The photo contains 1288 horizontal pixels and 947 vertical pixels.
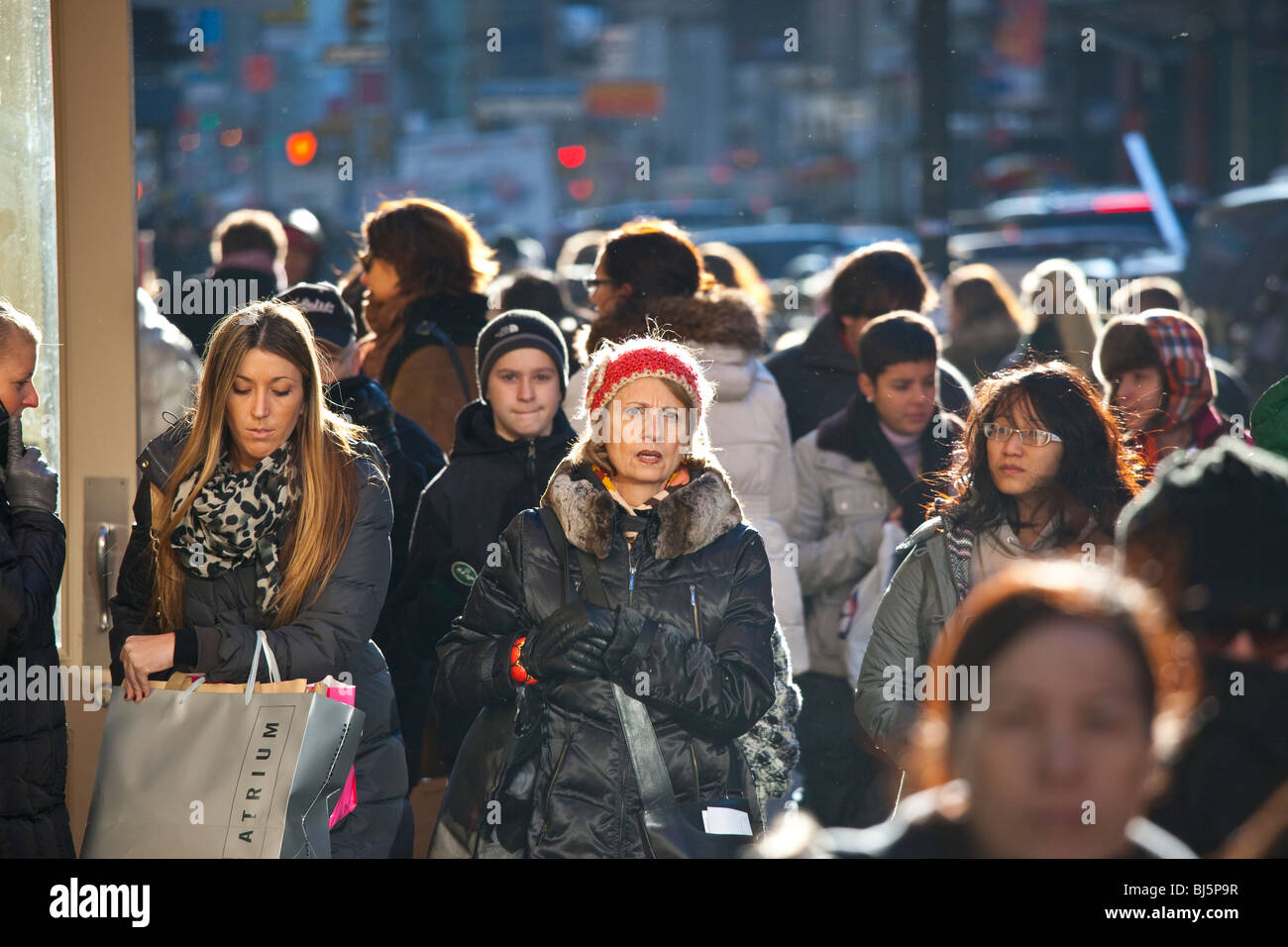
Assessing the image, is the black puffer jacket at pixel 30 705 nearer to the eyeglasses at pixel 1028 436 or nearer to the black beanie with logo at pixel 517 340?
the black beanie with logo at pixel 517 340

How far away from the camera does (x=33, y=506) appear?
12.8 ft

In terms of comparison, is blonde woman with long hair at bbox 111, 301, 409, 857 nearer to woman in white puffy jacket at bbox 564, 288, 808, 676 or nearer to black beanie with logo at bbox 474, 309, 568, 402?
black beanie with logo at bbox 474, 309, 568, 402

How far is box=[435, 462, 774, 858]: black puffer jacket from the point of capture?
141 inches

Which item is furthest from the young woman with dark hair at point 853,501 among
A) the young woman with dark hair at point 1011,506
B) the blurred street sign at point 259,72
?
the blurred street sign at point 259,72

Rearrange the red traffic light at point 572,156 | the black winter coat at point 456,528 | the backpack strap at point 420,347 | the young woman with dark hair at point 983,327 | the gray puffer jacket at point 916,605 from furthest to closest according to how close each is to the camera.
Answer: the red traffic light at point 572,156
the young woman with dark hair at point 983,327
the backpack strap at point 420,347
the black winter coat at point 456,528
the gray puffer jacket at point 916,605

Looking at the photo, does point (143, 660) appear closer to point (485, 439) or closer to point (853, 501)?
point (485, 439)

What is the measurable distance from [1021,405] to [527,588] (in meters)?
1.48

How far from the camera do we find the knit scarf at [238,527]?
383 centimetres

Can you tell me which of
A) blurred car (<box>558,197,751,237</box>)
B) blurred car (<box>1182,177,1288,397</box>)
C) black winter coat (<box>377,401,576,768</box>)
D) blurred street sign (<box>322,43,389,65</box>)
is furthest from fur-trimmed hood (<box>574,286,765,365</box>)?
blurred street sign (<box>322,43,389,65</box>)

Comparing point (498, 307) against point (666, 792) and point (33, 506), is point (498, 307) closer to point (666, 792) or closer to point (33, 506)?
point (33, 506)

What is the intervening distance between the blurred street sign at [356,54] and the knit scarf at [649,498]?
28.9m

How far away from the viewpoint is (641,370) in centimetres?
398

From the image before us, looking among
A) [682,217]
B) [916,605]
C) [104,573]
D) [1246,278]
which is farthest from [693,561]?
[682,217]
